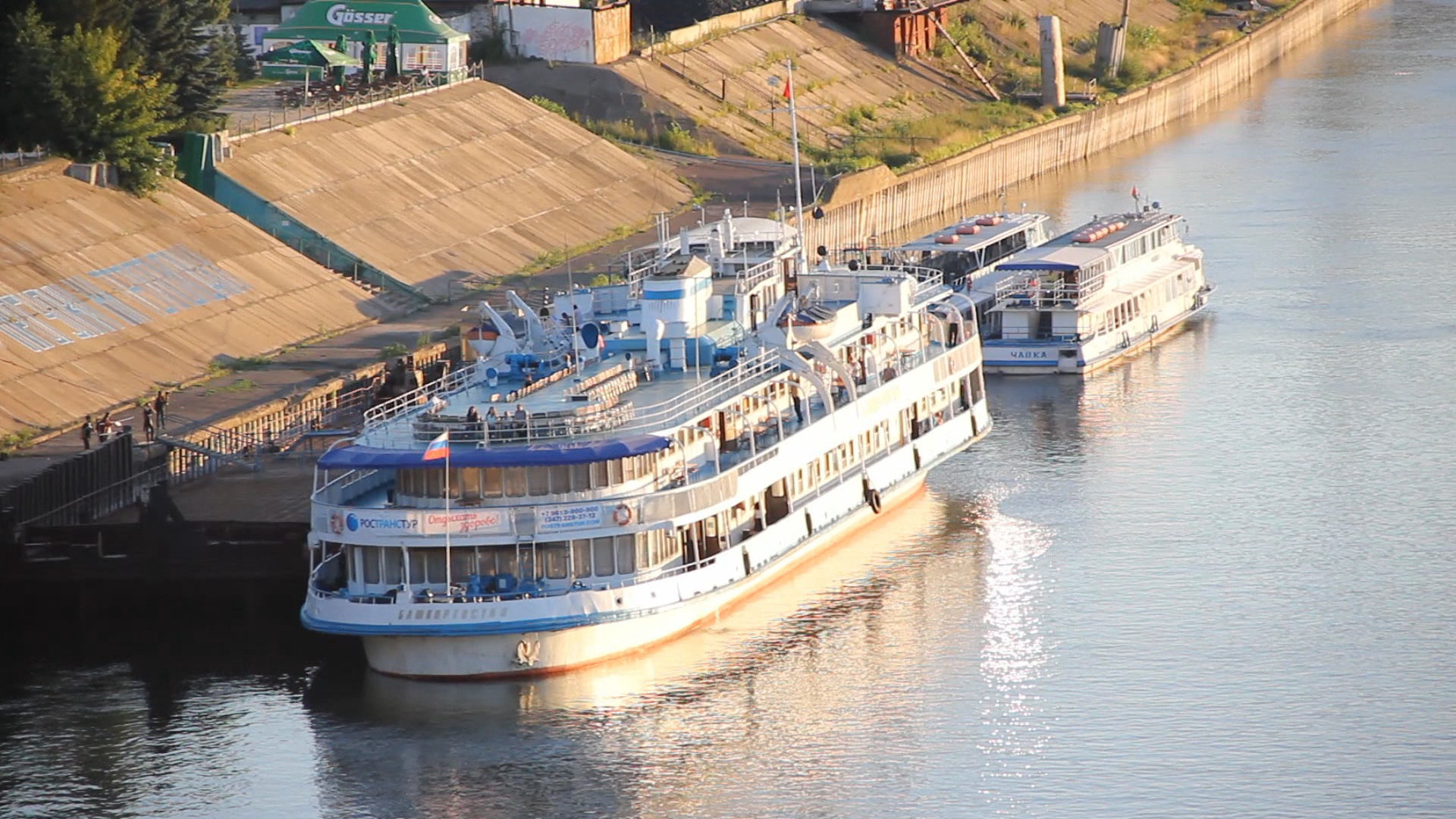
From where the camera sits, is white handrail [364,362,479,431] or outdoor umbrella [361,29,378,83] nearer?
white handrail [364,362,479,431]

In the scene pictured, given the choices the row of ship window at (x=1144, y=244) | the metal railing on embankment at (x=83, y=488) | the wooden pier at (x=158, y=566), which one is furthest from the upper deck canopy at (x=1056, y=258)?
the wooden pier at (x=158, y=566)

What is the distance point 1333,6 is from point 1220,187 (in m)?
70.1

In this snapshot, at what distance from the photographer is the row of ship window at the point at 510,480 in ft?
157

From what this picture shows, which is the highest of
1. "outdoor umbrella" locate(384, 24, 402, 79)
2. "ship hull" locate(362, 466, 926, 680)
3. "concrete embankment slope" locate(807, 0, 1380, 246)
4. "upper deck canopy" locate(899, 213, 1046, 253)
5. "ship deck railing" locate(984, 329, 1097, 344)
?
"outdoor umbrella" locate(384, 24, 402, 79)

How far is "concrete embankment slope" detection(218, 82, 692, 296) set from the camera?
84.6 meters

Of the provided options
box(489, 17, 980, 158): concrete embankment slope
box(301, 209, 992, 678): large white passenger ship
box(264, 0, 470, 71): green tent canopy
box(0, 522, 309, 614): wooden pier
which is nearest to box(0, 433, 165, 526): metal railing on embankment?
box(0, 522, 309, 614): wooden pier

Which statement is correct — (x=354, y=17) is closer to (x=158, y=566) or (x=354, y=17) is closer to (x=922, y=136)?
(x=922, y=136)

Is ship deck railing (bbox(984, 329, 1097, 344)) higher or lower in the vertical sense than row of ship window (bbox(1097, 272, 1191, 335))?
lower

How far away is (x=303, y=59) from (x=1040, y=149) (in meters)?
37.7

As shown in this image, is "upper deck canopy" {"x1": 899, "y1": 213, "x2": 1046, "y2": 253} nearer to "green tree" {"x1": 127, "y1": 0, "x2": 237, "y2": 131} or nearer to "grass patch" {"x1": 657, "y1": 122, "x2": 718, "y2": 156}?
"grass patch" {"x1": 657, "y1": 122, "x2": 718, "y2": 156}

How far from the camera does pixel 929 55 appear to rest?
132875 mm

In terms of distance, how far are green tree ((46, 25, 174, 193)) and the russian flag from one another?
3541 cm

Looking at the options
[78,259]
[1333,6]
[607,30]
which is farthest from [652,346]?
[1333,6]

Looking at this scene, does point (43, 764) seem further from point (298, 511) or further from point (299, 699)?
point (298, 511)
